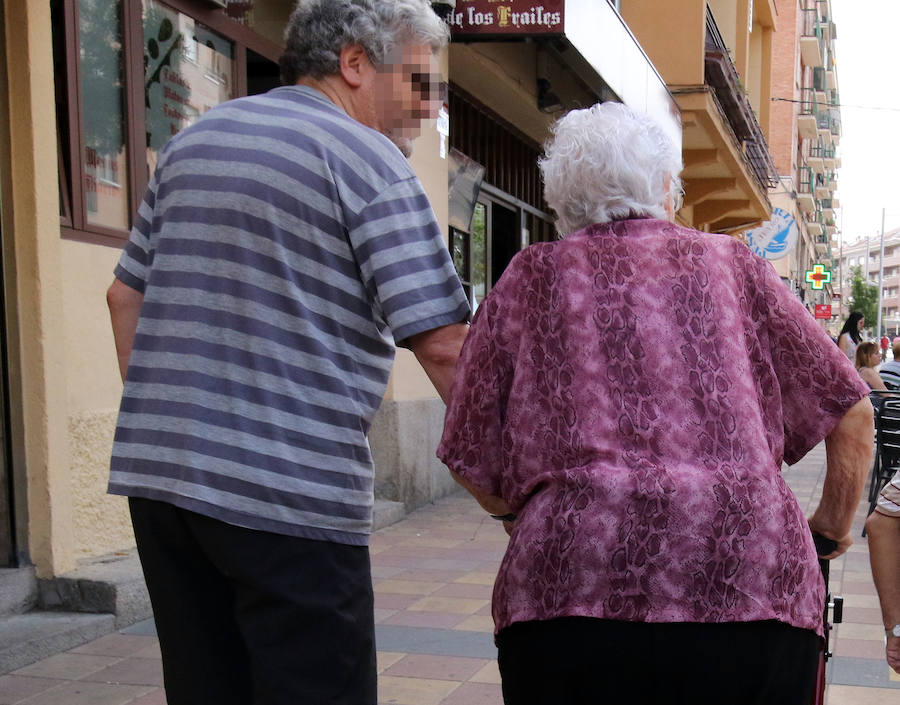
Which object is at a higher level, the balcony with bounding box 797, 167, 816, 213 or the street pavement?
the balcony with bounding box 797, 167, 816, 213

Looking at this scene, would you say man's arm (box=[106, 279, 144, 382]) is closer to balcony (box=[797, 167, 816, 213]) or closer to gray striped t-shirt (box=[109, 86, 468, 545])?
gray striped t-shirt (box=[109, 86, 468, 545])

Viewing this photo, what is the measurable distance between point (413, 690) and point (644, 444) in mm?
2374

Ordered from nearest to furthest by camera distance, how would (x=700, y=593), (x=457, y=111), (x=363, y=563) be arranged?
(x=700, y=593), (x=363, y=563), (x=457, y=111)

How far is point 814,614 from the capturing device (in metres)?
1.79

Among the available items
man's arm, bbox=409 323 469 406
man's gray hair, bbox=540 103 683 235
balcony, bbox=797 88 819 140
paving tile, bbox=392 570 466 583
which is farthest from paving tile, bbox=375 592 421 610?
balcony, bbox=797 88 819 140

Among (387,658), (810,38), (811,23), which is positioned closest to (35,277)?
(387,658)

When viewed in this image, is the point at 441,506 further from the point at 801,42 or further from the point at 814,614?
the point at 801,42

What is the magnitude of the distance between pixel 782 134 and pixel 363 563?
143 feet

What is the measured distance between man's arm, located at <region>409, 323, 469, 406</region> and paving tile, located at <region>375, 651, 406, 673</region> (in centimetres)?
244

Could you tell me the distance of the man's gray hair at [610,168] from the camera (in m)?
1.89

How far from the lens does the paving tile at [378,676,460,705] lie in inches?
145

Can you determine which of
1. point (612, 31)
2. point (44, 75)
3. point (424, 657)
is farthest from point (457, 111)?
point (424, 657)

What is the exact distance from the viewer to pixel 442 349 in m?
1.88

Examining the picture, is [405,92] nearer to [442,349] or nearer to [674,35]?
[442,349]
